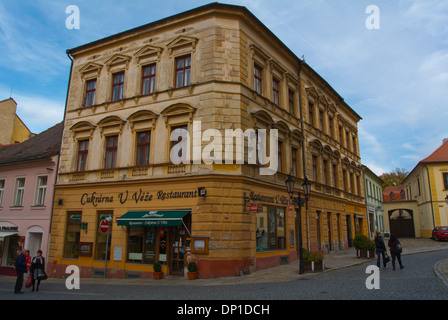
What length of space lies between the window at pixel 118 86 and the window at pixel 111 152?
2.54 metres

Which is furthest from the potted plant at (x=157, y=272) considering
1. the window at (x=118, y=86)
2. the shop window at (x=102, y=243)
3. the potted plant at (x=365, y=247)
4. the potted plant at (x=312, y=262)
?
the potted plant at (x=365, y=247)

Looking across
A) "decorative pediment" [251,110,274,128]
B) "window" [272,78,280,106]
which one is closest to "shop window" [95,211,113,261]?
"decorative pediment" [251,110,274,128]

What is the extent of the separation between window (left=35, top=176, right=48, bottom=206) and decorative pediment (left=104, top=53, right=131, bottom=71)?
8.52 meters

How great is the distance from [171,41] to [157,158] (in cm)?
652

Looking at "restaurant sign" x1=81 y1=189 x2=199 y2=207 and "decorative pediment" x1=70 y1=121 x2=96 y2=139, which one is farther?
"decorative pediment" x1=70 y1=121 x2=96 y2=139

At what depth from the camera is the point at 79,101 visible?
21.5 meters

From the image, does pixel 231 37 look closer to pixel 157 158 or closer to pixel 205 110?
pixel 205 110

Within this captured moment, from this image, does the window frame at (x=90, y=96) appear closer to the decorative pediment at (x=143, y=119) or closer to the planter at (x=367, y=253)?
the decorative pediment at (x=143, y=119)

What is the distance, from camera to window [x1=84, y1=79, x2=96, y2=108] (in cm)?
2128

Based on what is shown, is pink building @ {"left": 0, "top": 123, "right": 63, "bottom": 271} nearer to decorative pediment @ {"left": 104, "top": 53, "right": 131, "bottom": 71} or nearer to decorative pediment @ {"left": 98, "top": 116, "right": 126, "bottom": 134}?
decorative pediment @ {"left": 98, "top": 116, "right": 126, "bottom": 134}

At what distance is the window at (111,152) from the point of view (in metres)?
19.2

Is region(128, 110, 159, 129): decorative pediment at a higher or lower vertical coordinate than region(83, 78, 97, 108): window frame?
lower

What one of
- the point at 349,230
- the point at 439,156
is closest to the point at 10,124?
the point at 349,230

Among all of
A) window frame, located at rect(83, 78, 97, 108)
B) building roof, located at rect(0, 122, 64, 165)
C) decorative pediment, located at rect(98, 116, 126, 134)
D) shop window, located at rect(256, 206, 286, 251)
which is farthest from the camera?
building roof, located at rect(0, 122, 64, 165)
